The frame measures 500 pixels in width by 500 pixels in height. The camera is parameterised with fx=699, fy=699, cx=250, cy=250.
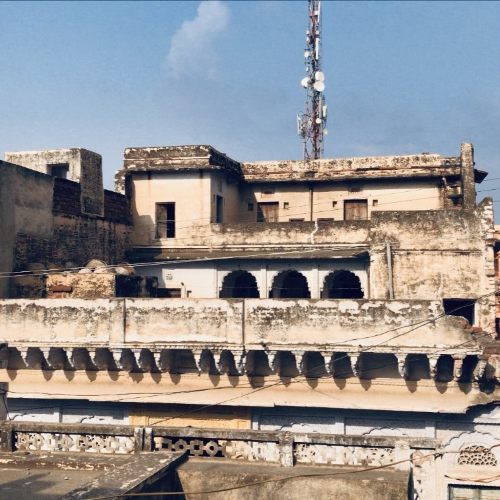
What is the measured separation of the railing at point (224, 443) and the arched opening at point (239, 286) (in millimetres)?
12736

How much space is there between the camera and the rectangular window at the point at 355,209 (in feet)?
88.6

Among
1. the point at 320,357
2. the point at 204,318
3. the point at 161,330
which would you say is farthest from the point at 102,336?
the point at 320,357

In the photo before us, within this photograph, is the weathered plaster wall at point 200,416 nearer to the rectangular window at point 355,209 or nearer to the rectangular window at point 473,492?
the rectangular window at point 473,492

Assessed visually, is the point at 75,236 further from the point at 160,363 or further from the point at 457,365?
the point at 457,365

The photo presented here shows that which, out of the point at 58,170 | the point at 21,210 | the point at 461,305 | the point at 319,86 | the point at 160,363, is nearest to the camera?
the point at 160,363

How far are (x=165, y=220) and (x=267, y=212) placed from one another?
4503mm

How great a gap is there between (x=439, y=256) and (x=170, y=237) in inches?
391

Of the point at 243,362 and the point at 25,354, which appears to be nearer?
the point at 243,362

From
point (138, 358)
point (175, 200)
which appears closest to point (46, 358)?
point (138, 358)

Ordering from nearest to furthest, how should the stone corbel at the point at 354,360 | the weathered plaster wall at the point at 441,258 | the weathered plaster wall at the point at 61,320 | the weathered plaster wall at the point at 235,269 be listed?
the stone corbel at the point at 354,360 < the weathered plaster wall at the point at 61,320 < the weathered plaster wall at the point at 441,258 < the weathered plaster wall at the point at 235,269

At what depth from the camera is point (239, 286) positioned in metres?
25.6

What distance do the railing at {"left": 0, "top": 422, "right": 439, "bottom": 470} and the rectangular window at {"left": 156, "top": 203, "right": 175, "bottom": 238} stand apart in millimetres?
14504

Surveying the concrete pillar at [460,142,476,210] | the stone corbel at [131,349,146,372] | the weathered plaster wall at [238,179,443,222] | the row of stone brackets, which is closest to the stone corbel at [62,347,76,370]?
the row of stone brackets

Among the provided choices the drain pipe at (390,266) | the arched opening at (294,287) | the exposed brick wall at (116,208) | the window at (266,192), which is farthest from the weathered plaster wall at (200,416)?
the window at (266,192)
